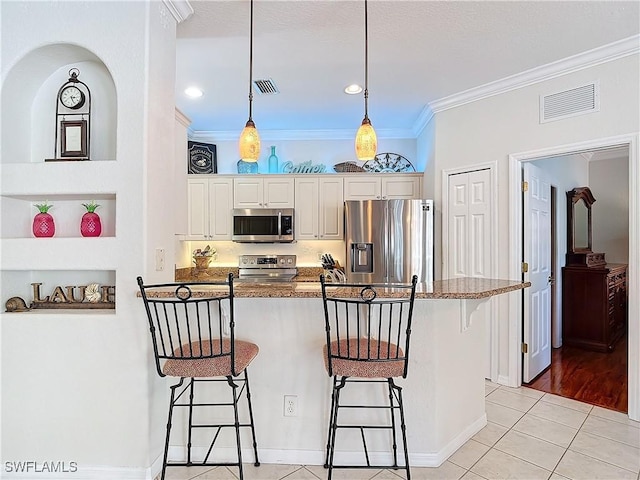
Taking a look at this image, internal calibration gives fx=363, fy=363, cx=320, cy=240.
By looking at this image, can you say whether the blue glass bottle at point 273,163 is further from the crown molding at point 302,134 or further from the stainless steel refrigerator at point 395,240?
the stainless steel refrigerator at point 395,240

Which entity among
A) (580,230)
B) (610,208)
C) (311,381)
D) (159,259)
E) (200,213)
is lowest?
(311,381)

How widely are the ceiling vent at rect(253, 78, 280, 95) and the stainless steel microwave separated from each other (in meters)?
1.35

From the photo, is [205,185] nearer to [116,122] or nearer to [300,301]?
[116,122]

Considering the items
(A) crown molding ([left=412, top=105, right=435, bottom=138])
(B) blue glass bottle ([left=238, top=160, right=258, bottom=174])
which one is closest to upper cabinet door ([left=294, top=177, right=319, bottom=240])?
(B) blue glass bottle ([left=238, top=160, right=258, bottom=174])

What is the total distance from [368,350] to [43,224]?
1.95 m

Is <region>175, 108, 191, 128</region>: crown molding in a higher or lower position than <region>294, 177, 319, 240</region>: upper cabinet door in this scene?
higher

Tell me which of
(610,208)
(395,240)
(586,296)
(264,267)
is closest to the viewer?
(395,240)

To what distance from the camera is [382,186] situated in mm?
4402

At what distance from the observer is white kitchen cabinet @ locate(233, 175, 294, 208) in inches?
176

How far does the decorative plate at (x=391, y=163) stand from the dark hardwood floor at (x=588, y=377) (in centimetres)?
278

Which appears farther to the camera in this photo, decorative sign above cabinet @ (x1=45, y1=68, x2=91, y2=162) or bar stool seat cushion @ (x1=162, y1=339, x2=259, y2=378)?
decorative sign above cabinet @ (x1=45, y1=68, x2=91, y2=162)

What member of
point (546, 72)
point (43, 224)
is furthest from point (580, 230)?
point (43, 224)

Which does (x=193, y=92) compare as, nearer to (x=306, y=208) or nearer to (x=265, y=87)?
(x=265, y=87)

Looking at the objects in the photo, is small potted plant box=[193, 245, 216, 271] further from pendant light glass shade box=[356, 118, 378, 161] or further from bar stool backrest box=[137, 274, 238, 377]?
pendant light glass shade box=[356, 118, 378, 161]
